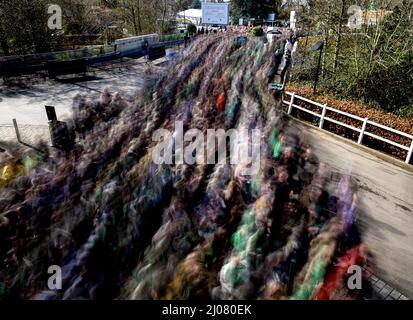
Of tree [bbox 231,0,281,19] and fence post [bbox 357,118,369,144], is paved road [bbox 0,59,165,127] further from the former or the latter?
tree [bbox 231,0,281,19]

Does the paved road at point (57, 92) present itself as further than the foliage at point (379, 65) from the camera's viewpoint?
No

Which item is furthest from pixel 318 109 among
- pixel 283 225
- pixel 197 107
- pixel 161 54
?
pixel 161 54

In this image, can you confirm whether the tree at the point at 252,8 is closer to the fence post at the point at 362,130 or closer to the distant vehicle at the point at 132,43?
the distant vehicle at the point at 132,43

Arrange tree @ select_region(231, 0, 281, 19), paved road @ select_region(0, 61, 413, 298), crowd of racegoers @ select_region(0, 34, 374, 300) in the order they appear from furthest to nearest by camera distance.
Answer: tree @ select_region(231, 0, 281, 19) < paved road @ select_region(0, 61, 413, 298) < crowd of racegoers @ select_region(0, 34, 374, 300)

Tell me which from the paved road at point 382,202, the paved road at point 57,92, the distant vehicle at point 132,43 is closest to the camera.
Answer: the paved road at point 382,202

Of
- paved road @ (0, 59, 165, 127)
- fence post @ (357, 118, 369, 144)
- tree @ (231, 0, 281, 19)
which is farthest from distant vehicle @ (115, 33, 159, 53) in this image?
tree @ (231, 0, 281, 19)

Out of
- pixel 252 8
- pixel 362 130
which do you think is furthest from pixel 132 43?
pixel 252 8

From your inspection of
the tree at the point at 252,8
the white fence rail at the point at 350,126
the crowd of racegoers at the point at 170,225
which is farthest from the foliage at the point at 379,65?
the tree at the point at 252,8

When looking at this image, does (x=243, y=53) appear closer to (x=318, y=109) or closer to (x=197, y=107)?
(x=318, y=109)

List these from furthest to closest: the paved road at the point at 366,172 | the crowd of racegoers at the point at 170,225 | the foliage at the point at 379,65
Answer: the foliage at the point at 379,65 → the paved road at the point at 366,172 → the crowd of racegoers at the point at 170,225
